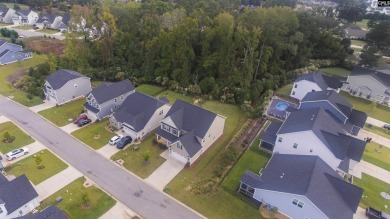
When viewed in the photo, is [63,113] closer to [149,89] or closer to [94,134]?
[94,134]

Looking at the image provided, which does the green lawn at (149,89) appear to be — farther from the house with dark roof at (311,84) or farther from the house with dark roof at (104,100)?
the house with dark roof at (311,84)

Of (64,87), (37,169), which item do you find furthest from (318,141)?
(64,87)

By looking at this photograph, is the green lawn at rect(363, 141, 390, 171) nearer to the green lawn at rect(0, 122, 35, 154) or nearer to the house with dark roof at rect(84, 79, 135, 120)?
the house with dark roof at rect(84, 79, 135, 120)

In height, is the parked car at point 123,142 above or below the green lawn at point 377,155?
above

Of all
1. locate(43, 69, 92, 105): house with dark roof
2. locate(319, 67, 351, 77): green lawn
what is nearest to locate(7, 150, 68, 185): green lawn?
locate(43, 69, 92, 105): house with dark roof

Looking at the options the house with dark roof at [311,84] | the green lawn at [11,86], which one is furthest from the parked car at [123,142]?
the house with dark roof at [311,84]

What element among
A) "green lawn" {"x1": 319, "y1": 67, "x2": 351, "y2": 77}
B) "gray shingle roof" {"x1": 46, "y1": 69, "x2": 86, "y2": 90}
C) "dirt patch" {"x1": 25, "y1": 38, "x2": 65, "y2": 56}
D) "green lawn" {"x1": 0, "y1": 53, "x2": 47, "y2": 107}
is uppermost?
"gray shingle roof" {"x1": 46, "y1": 69, "x2": 86, "y2": 90}
